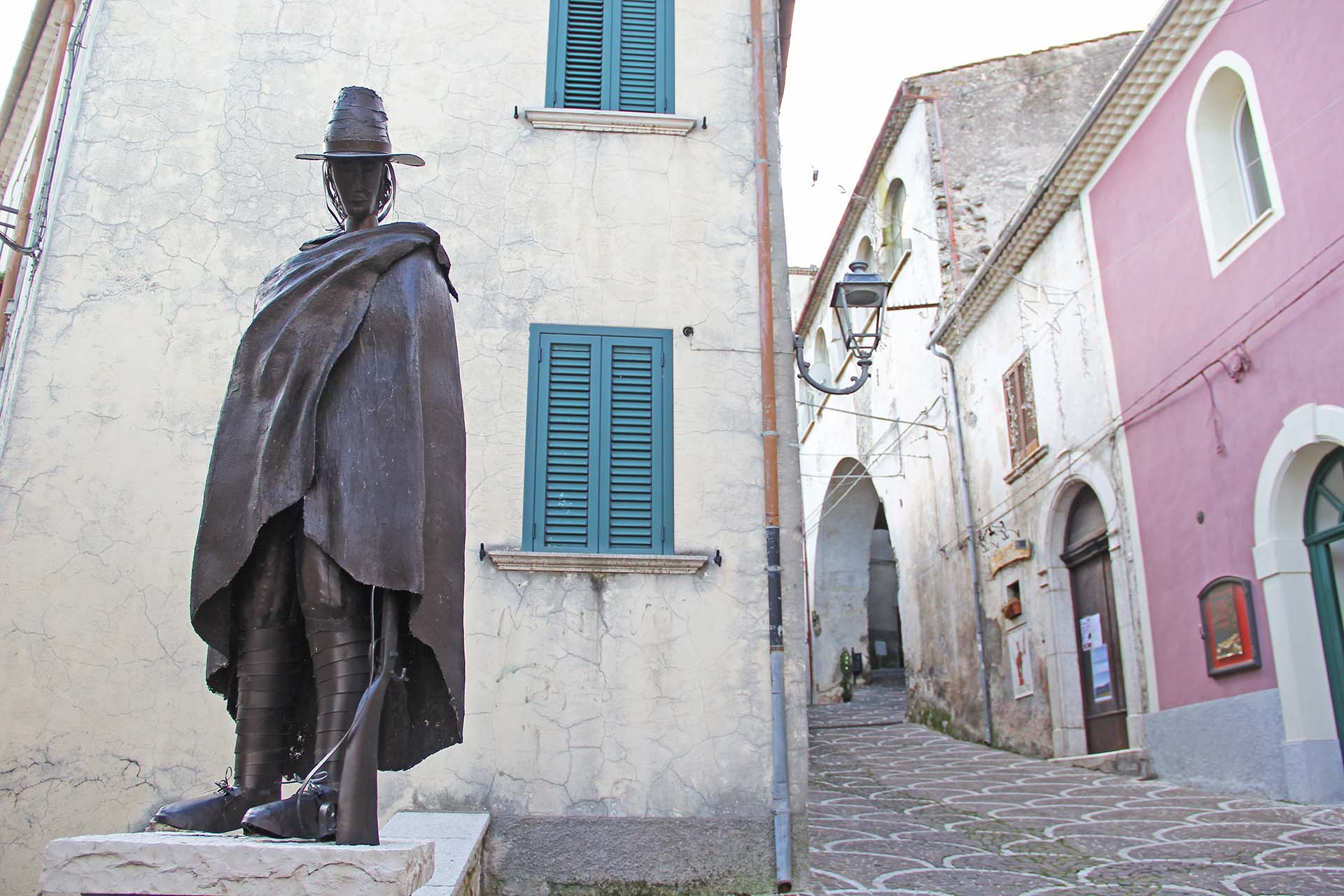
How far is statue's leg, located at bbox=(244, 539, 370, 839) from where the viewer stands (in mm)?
2523

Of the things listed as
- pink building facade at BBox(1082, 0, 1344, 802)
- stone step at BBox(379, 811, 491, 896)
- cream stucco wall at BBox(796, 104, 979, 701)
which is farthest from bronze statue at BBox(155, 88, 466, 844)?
cream stucco wall at BBox(796, 104, 979, 701)

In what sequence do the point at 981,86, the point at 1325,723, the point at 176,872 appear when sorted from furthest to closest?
1. the point at 981,86
2. the point at 1325,723
3. the point at 176,872

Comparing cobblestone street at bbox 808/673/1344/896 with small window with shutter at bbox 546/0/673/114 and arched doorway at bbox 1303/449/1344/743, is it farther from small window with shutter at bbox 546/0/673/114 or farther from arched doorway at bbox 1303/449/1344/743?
small window with shutter at bbox 546/0/673/114

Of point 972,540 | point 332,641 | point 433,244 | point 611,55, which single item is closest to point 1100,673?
point 972,540

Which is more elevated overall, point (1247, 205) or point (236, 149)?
point (1247, 205)

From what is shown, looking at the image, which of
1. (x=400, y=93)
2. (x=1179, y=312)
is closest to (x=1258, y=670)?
(x=1179, y=312)

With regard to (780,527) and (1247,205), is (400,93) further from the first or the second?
(1247,205)

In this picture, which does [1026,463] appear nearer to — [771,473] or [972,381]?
[972,381]

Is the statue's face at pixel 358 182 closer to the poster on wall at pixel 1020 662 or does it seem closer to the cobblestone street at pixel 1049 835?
the cobblestone street at pixel 1049 835

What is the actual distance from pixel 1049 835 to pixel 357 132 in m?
7.09

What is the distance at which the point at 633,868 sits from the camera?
20.9 ft

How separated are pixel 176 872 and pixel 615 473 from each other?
16.8 ft

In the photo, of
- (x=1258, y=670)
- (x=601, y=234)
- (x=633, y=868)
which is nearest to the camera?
(x=633, y=868)

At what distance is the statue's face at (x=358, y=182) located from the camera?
9.94ft
